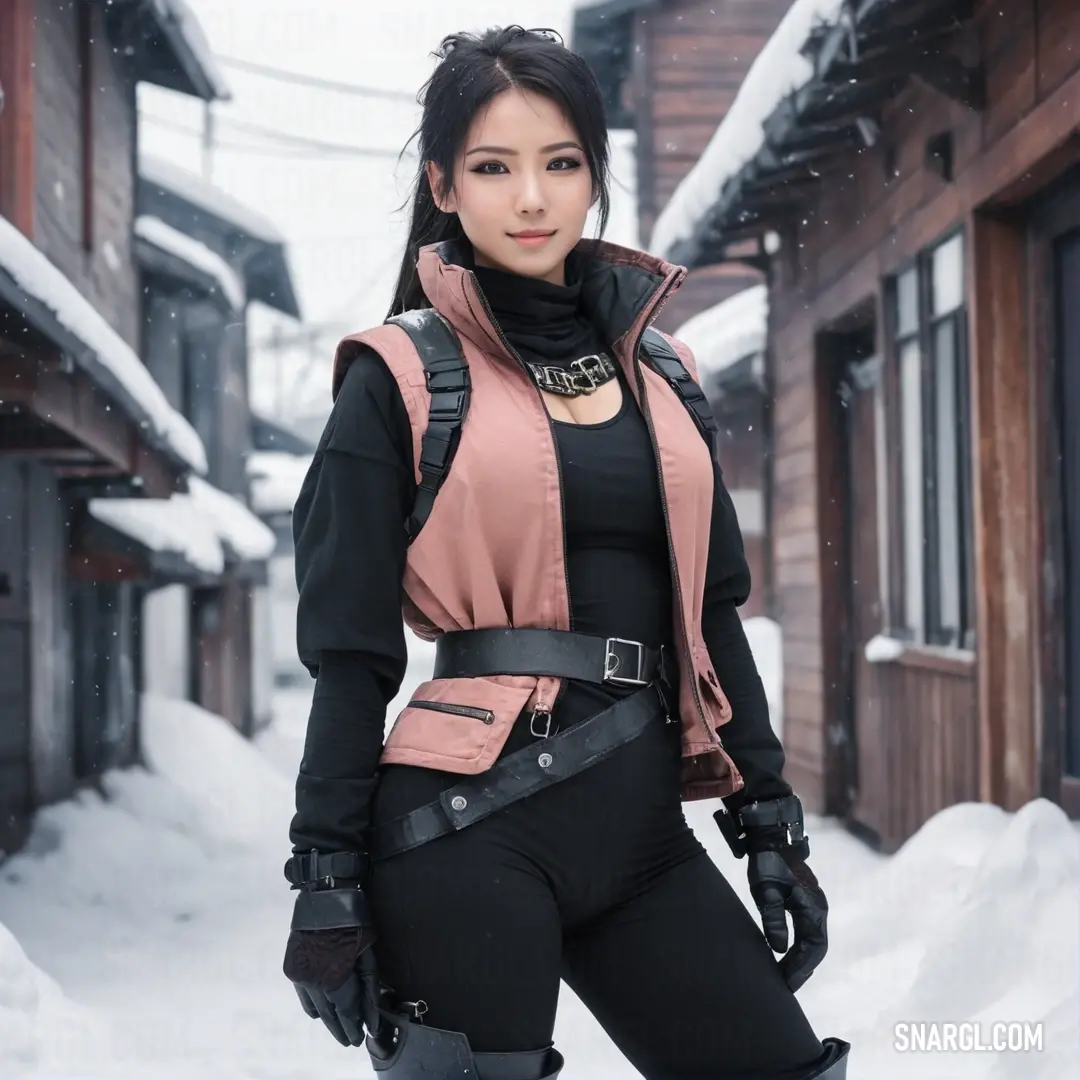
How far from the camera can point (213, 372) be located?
61.0ft

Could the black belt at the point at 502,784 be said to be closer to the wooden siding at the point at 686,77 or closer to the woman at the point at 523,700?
the woman at the point at 523,700

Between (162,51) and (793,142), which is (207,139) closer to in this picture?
(162,51)

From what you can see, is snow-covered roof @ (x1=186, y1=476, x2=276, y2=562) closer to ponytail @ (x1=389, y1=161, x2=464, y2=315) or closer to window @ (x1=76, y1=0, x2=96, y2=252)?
window @ (x1=76, y1=0, x2=96, y2=252)

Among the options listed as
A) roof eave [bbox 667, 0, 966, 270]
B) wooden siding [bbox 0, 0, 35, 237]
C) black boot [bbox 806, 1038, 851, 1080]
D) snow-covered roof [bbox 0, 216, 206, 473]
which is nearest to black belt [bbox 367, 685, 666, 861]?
black boot [bbox 806, 1038, 851, 1080]

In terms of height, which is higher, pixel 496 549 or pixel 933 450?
pixel 933 450

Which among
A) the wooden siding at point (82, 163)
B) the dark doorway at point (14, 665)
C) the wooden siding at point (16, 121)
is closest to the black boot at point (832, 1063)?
the dark doorway at point (14, 665)

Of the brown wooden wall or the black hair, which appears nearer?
the black hair

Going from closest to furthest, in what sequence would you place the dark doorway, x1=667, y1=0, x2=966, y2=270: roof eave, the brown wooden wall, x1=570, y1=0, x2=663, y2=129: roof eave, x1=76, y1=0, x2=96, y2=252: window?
the brown wooden wall
x1=667, y1=0, x2=966, y2=270: roof eave
the dark doorway
x1=76, y1=0, x2=96, y2=252: window
x1=570, y1=0, x2=663, y2=129: roof eave

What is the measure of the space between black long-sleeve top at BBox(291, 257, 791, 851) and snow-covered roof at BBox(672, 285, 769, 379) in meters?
8.44

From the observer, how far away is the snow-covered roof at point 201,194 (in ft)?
61.5

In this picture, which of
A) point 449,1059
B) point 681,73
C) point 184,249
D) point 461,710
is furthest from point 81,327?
point 681,73

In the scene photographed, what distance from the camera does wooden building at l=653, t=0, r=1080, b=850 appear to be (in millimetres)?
5539

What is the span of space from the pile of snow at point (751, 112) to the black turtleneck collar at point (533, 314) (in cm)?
350

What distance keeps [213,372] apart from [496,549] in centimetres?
1700
